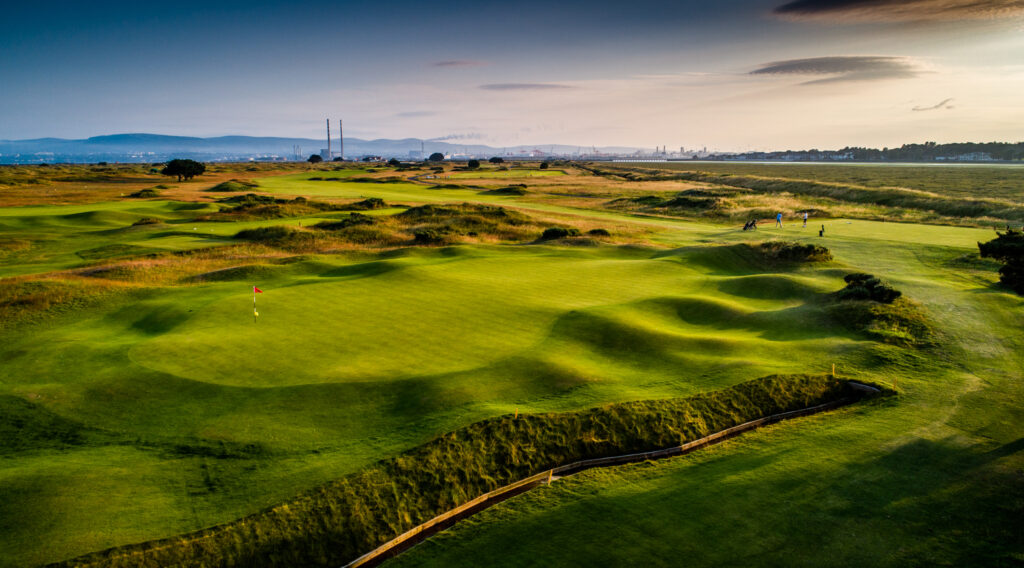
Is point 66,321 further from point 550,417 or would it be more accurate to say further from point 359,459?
point 550,417

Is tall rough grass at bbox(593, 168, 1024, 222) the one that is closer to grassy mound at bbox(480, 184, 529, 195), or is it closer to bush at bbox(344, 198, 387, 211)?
grassy mound at bbox(480, 184, 529, 195)

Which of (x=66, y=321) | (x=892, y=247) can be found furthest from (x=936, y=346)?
(x=66, y=321)

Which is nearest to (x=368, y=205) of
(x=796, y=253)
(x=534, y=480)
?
(x=796, y=253)

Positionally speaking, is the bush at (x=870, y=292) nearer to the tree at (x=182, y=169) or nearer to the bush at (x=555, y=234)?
the bush at (x=555, y=234)

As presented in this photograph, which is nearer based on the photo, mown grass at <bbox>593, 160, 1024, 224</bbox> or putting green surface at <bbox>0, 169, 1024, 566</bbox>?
putting green surface at <bbox>0, 169, 1024, 566</bbox>

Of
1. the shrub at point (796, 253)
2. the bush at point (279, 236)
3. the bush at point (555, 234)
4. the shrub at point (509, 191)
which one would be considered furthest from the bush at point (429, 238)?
the shrub at point (509, 191)

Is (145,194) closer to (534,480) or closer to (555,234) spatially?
(555,234)

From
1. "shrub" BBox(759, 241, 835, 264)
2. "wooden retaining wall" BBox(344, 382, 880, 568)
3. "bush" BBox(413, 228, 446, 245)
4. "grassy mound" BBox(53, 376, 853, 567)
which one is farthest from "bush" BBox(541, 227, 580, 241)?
"wooden retaining wall" BBox(344, 382, 880, 568)
